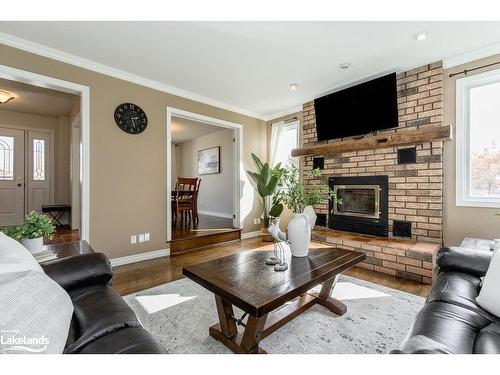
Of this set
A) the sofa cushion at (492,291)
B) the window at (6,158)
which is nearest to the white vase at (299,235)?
the sofa cushion at (492,291)

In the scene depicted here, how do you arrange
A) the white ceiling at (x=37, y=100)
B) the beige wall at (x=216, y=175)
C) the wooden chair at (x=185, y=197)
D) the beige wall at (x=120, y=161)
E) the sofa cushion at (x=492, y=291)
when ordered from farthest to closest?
the beige wall at (x=216, y=175), the wooden chair at (x=185, y=197), the white ceiling at (x=37, y=100), the beige wall at (x=120, y=161), the sofa cushion at (x=492, y=291)

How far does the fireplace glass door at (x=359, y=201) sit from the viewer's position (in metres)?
3.51

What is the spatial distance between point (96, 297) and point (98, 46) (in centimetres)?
266

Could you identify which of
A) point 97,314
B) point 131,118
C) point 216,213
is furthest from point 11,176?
point 97,314

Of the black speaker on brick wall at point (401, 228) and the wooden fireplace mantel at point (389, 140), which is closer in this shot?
the wooden fireplace mantel at point (389, 140)

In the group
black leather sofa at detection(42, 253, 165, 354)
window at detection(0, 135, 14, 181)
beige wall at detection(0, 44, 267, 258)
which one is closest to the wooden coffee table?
black leather sofa at detection(42, 253, 165, 354)

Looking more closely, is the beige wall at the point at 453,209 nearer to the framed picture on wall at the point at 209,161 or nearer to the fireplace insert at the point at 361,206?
the fireplace insert at the point at 361,206

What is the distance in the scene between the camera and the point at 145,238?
138 inches

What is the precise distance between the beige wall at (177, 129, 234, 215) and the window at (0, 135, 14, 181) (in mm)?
4259

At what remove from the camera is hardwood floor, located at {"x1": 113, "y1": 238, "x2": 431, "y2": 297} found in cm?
254

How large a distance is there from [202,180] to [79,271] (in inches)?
247

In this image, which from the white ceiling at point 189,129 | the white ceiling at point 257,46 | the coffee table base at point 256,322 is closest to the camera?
the coffee table base at point 256,322

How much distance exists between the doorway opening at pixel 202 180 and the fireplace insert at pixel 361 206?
1.88 metres

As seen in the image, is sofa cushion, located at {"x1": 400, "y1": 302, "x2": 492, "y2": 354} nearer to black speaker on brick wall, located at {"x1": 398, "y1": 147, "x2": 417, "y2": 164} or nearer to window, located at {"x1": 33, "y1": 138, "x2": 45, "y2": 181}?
black speaker on brick wall, located at {"x1": 398, "y1": 147, "x2": 417, "y2": 164}
